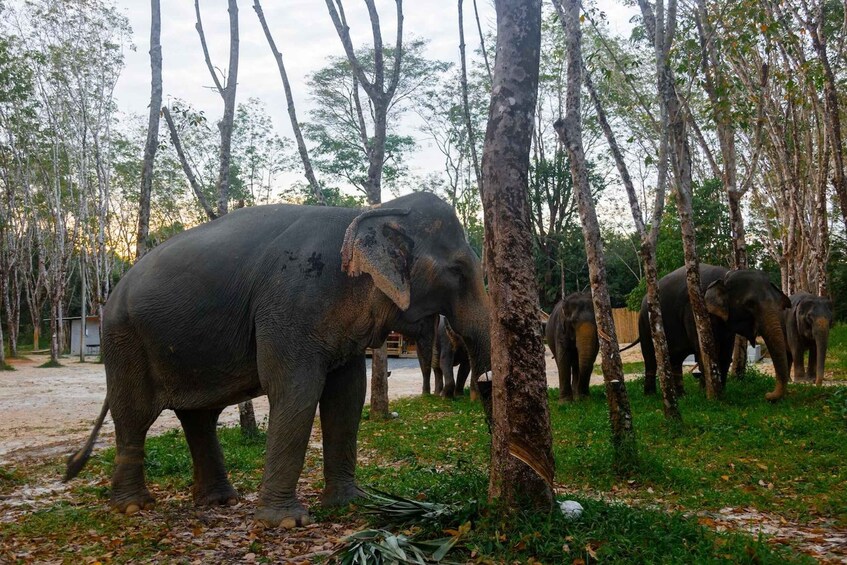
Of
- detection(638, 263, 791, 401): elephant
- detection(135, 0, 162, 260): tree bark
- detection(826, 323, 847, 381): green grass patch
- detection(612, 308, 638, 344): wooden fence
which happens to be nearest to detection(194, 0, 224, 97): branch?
detection(135, 0, 162, 260): tree bark

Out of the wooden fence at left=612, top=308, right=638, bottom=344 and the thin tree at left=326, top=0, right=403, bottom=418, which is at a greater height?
the thin tree at left=326, top=0, right=403, bottom=418

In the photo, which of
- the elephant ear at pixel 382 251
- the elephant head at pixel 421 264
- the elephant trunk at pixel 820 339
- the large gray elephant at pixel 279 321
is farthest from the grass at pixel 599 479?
the elephant trunk at pixel 820 339

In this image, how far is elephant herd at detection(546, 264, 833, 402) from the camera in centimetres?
1216

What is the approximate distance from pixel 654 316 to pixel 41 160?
107 feet

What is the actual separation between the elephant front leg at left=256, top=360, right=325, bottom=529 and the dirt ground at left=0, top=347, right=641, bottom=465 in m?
5.68

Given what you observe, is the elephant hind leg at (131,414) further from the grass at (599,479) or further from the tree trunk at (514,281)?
the tree trunk at (514,281)

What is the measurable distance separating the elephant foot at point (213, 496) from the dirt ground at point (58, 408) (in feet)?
14.2

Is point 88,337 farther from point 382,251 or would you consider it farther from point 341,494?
point 382,251

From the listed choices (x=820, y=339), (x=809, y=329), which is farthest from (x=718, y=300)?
(x=809, y=329)

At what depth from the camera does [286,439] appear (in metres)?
6.14

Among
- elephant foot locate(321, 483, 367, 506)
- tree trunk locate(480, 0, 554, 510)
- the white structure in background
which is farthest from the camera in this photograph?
the white structure in background

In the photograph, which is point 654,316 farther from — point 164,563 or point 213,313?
point 164,563

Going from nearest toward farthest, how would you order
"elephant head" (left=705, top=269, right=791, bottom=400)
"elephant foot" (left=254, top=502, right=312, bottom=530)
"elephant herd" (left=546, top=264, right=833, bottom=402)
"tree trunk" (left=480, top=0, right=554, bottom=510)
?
"tree trunk" (left=480, top=0, right=554, bottom=510) → "elephant foot" (left=254, top=502, right=312, bottom=530) → "elephant head" (left=705, top=269, right=791, bottom=400) → "elephant herd" (left=546, top=264, right=833, bottom=402)

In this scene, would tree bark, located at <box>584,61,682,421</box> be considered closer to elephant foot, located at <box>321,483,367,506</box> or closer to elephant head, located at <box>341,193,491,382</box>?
elephant head, located at <box>341,193,491,382</box>
